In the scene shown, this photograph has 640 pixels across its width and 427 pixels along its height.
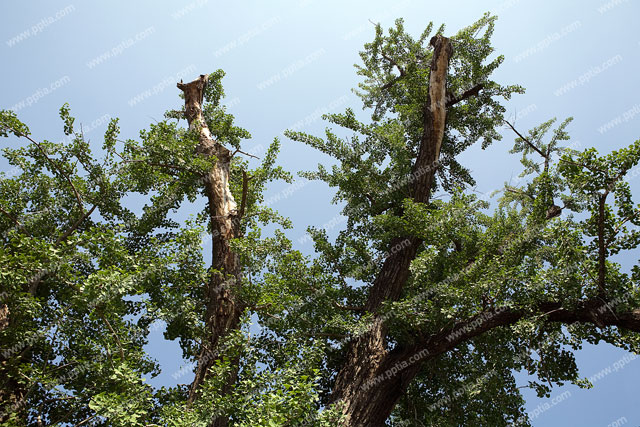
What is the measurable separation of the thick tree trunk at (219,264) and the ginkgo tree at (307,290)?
0.11 feet

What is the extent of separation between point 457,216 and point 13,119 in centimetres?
815

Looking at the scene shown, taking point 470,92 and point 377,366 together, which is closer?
point 377,366

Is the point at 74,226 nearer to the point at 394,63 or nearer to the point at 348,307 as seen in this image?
the point at 348,307

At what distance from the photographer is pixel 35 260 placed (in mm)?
5691

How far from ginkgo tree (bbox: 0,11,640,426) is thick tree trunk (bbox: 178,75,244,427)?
3cm

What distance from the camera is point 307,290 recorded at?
7.53 meters

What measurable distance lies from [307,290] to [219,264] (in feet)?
6.00

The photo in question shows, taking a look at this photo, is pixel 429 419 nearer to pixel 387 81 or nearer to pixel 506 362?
pixel 506 362

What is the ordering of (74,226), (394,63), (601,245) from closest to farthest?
(601,245)
(74,226)
(394,63)

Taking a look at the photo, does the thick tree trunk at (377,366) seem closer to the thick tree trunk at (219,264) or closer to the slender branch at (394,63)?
the thick tree trunk at (219,264)

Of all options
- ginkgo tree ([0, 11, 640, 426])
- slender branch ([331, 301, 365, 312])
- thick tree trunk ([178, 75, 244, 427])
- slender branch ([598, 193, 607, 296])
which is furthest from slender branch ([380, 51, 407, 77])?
slender branch ([598, 193, 607, 296])

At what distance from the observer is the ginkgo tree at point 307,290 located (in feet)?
18.2

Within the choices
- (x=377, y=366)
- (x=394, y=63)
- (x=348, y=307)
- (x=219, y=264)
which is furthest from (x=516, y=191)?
(x=219, y=264)

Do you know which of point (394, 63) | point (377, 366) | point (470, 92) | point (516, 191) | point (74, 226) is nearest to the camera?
point (377, 366)
